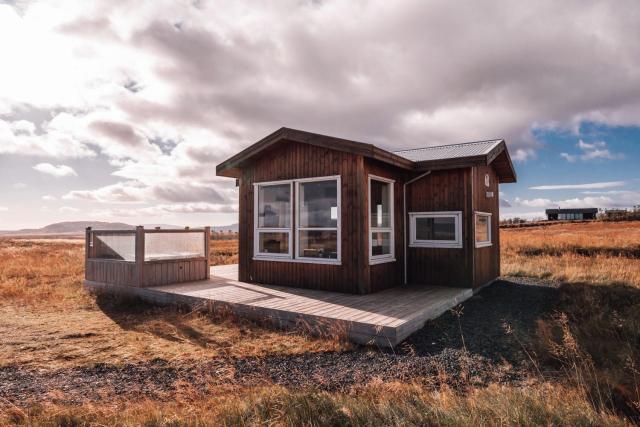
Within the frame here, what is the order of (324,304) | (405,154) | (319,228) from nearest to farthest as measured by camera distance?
1. (324,304)
2. (319,228)
3. (405,154)

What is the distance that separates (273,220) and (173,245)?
8.61 feet

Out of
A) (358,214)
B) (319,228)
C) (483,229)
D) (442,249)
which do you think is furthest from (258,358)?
(483,229)

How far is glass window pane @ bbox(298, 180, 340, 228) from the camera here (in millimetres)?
7820

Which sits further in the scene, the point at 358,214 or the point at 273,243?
the point at 273,243

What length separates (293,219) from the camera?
831cm

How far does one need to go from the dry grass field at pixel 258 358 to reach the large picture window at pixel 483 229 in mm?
2009

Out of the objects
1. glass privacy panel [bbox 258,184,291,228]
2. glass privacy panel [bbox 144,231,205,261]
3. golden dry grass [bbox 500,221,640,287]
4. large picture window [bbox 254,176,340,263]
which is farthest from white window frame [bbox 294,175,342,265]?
golden dry grass [bbox 500,221,640,287]

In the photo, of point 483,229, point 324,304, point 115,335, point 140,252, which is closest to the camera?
point 115,335

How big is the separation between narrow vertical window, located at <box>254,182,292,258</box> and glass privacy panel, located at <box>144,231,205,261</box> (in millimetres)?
1693

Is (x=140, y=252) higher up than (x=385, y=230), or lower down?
lower down

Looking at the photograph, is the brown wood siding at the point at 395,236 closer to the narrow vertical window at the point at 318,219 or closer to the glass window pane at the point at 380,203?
the glass window pane at the point at 380,203

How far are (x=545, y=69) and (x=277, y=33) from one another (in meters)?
6.61

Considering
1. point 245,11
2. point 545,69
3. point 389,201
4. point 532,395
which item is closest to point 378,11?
point 245,11

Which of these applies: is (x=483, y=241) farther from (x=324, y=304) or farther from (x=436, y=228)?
(x=324, y=304)
